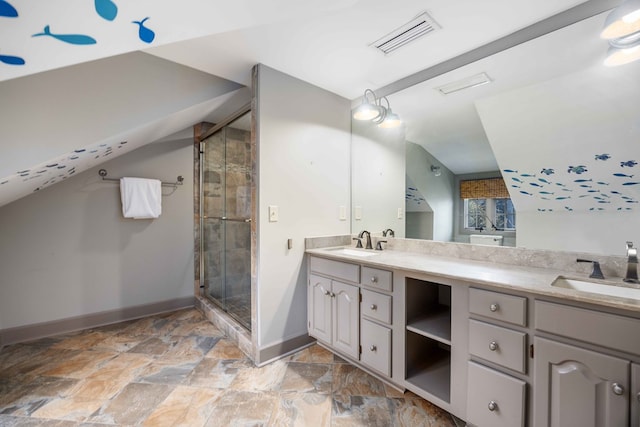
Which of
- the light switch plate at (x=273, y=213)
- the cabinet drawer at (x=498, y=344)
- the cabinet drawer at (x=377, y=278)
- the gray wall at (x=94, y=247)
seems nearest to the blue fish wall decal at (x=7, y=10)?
the light switch plate at (x=273, y=213)

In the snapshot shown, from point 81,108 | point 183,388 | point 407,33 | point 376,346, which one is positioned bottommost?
point 183,388

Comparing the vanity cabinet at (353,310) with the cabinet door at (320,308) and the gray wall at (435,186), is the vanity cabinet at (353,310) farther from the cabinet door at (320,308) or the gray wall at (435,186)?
the gray wall at (435,186)

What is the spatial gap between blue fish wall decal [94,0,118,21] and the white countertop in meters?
1.66

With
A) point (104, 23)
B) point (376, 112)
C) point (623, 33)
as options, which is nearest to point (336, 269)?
point (376, 112)

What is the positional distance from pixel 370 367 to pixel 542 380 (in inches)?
38.9

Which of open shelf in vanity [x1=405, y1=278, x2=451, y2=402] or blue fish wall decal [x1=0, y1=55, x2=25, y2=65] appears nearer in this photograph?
blue fish wall decal [x1=0, y1=55, x2=25, y2=65]

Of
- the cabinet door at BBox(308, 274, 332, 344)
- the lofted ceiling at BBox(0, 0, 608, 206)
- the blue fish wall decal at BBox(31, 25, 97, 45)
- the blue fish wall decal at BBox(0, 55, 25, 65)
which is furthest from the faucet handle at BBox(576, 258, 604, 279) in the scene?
the blue fish wall decal at BBox(0, 55, 25, 65)

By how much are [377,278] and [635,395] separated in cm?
114

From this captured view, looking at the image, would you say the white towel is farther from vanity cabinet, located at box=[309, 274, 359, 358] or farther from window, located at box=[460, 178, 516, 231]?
window, located at box=[460, 178, 516, 231]

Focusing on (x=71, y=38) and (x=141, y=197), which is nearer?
(x=71, y=38)

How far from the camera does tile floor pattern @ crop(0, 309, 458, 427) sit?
1.52 m

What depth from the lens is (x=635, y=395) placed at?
0.97 meters

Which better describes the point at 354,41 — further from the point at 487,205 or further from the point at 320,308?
the point at 320,308

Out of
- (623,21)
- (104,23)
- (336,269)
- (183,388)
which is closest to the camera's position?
(104,23)
